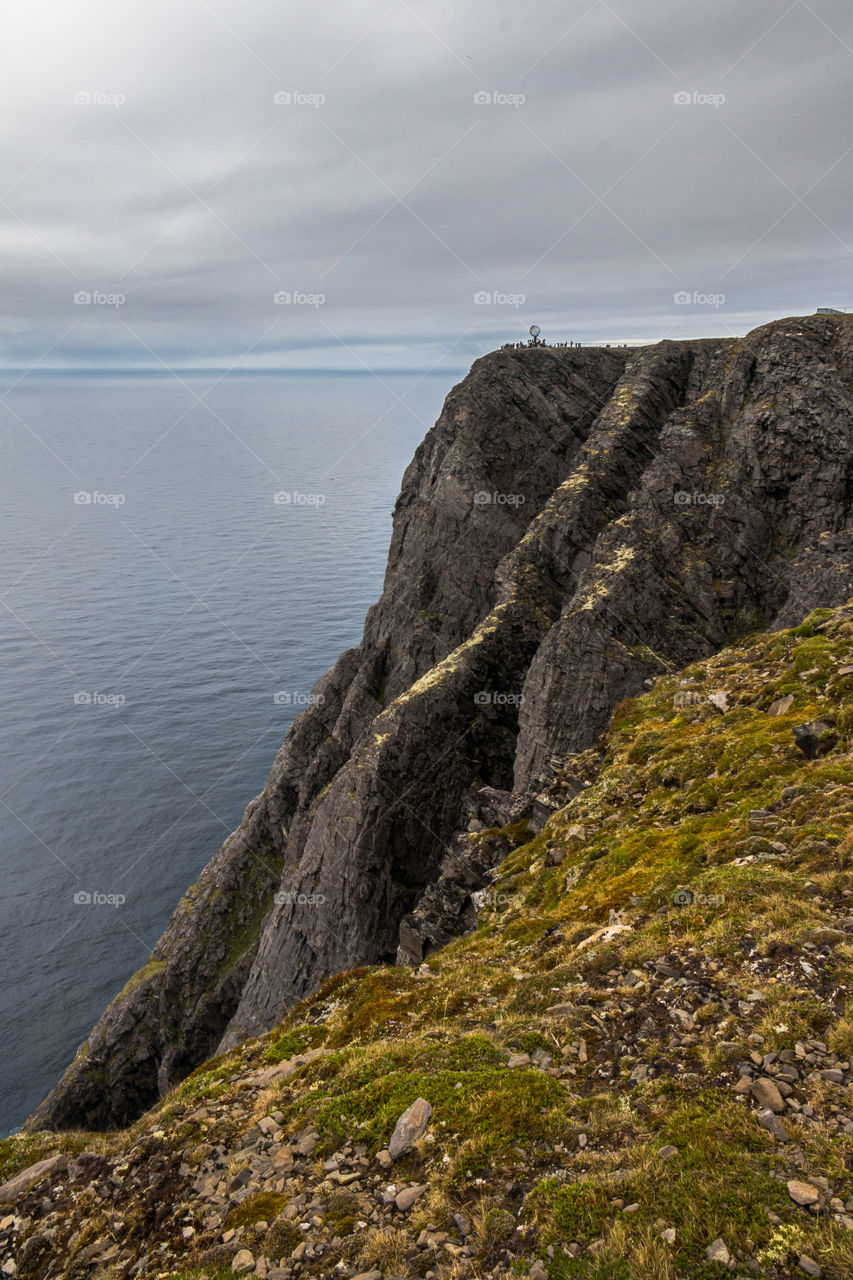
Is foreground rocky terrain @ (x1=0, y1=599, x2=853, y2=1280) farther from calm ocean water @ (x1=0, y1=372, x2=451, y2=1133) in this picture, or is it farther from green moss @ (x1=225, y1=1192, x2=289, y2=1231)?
calm ocean water @ (x1=0, y1=372, x2=451, y2=1133)

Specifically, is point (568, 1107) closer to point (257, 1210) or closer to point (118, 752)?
point (257, 1210)

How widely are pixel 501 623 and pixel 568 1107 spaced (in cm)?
4512

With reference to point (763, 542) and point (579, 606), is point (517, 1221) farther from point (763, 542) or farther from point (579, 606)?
point (763, 542)

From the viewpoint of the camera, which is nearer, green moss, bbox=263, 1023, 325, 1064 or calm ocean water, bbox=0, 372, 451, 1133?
green moss, bbox=263, 1023, 325, 1064

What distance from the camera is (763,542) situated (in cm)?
4903

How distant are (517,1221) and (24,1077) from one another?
78207 millimetres

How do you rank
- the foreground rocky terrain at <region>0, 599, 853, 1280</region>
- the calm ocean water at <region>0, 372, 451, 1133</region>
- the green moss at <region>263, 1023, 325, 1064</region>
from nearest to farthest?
the foreground rocky terrain at <region>0, 599, 853, 1280</region> → the green moss at <region>263, 1023, 325, 1064</region> → the calm ocean water at <region>0, 372, 451, 1133</region>

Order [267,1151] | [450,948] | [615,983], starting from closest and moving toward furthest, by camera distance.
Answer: [267,1151] < [615,983] < [450,948]

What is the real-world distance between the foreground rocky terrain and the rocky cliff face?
15.5m

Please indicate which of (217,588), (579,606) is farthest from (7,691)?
(579,606)

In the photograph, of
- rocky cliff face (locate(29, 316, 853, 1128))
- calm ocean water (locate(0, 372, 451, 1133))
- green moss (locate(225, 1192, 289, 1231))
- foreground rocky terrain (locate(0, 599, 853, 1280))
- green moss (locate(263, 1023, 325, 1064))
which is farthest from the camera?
calm ocean water (locate(0, 372, 451, 1133))

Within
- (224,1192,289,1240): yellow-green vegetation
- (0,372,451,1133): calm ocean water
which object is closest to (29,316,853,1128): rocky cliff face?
(0,372,451,1133): calm ocean water

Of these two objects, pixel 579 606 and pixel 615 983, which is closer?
pixel 615 983

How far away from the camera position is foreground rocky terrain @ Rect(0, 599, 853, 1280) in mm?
8555
